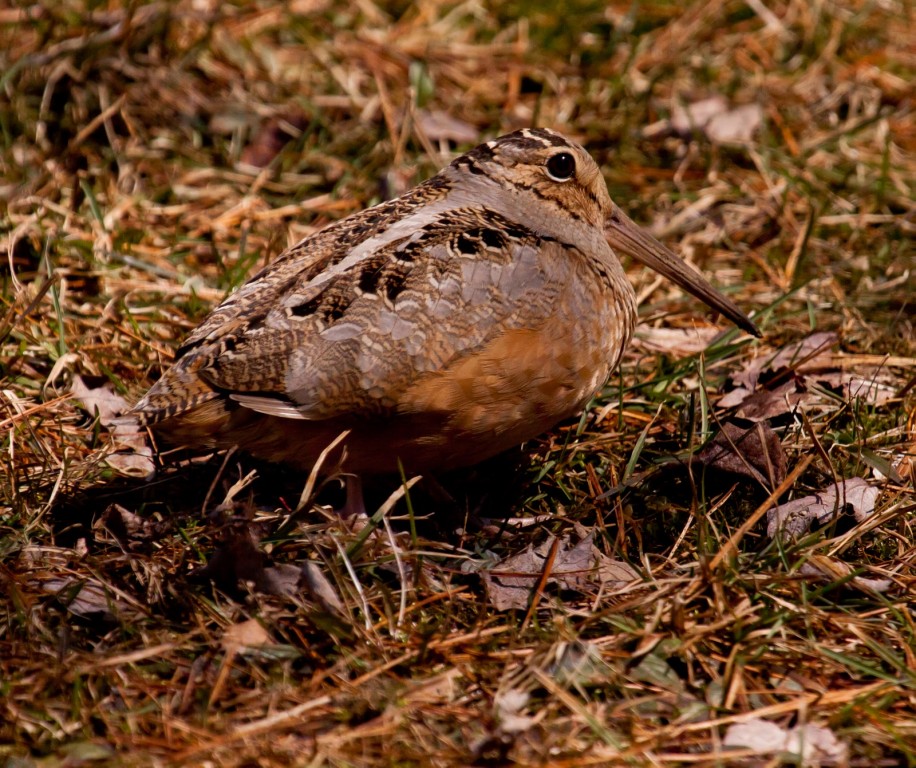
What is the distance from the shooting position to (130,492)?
3.39 meters

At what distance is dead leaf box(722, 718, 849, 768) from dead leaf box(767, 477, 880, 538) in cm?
66

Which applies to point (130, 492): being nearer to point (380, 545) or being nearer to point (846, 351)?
point (380, 545)

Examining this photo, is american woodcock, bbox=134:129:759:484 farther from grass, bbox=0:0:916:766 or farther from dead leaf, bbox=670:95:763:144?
dead leaf, bbox=670:95:763:144

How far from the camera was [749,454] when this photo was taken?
3.30 m

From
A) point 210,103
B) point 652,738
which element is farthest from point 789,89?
point 652,738

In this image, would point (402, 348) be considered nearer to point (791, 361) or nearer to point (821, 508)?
point (821, 508)

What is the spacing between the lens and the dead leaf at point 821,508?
3.14m

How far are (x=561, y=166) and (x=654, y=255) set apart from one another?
0.54m

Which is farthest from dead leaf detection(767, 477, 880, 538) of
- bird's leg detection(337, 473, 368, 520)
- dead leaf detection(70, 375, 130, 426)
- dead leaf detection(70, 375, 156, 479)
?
dead leaf detection(70, 375, 130, 426)

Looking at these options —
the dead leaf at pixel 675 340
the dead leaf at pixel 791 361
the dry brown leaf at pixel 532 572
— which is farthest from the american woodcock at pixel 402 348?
the dead leaf at pixel 675 340

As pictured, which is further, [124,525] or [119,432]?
[119,432]

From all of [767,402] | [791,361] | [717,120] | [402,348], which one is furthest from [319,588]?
[717,120]

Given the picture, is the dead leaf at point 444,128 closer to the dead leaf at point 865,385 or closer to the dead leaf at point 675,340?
the dead leaf at point 675,340

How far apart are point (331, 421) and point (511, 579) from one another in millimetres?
625
